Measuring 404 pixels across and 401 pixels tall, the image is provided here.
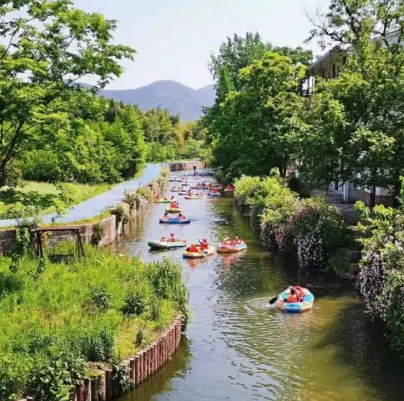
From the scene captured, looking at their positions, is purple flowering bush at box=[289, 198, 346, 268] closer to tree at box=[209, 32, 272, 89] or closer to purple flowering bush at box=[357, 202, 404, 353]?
purple flowering bush at box=[357, 202, 404, 353]

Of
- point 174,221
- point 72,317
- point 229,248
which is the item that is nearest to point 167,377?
point 72,317

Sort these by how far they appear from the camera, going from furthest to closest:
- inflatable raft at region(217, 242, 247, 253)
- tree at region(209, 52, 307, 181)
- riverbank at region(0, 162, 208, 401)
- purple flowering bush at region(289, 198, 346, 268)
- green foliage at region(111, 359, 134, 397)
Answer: tree at region(209, 52, 307, 181) → inflatable raft at region(217, 242, 247, 253) → purple flowering bush at region(289, 198, 346, 268) → green foliage at region(111, 359, 134, 397) → riverbank at region(0, 162, 208, 401)

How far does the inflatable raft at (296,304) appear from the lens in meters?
19.5

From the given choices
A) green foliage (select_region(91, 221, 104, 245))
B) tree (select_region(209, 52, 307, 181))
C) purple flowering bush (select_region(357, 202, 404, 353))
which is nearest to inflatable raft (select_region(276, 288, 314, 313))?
purple flowering bush (select_region(357, 202, 404, 353))

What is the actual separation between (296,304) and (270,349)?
11.8 ft

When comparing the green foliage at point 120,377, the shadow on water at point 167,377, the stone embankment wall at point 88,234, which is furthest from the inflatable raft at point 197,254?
the green foliage at point 120,377

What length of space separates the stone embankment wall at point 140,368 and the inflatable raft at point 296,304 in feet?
14.6

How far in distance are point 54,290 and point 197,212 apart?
31.2 metres

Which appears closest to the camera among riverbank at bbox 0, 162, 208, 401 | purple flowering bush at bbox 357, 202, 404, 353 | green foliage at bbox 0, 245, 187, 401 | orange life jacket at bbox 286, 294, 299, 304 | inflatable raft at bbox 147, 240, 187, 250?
green foliage at bbox 0, 245, 187, 401

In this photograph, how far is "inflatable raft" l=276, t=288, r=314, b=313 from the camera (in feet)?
64.1

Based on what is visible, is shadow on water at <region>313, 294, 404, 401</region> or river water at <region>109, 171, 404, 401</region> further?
shadow on water at <region>313, 294, 404, 401</region>

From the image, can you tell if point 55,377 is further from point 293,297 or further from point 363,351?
point 293,297

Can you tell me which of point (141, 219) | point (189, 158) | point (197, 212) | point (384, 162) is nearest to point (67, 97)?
point (384, 162)

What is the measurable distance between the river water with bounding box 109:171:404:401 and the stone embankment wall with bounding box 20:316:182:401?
27cm
